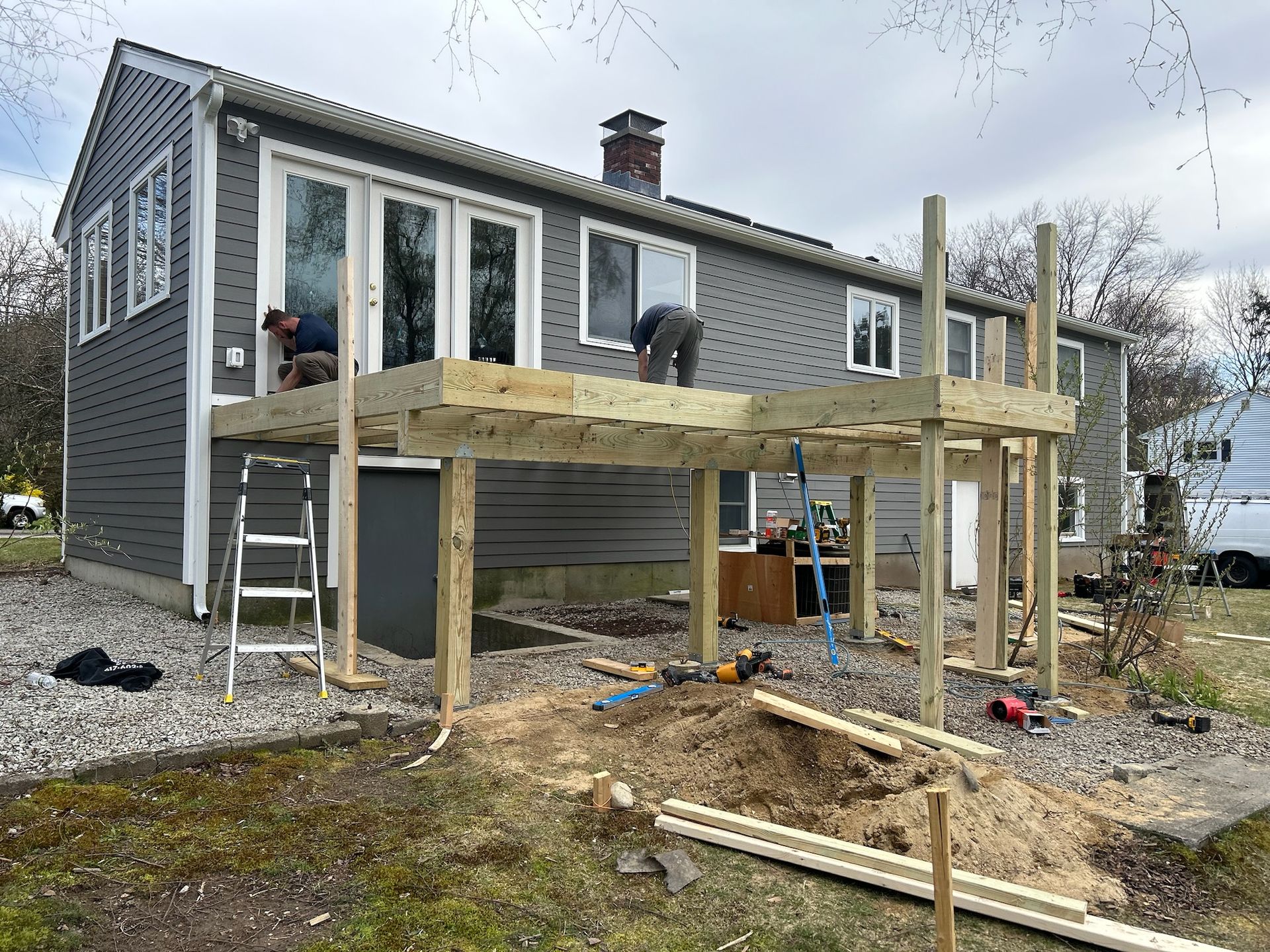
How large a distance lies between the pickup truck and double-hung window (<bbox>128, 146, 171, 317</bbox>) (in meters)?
12.6

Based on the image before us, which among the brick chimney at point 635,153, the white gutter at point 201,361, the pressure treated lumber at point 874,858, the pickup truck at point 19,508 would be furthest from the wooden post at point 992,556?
the pickup truck at point 19,508

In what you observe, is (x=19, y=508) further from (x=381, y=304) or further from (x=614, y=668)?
(x=614, y=668)

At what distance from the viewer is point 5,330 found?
1633 centimetres

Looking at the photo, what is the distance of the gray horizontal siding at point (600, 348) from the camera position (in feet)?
25.5

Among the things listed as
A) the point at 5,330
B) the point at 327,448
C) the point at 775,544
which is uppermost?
→ the point at 5,330

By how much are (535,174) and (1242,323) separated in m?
33.8

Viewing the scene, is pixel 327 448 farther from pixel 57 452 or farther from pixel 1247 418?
pixel 1247 418

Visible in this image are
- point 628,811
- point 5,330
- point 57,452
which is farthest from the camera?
point 5,330

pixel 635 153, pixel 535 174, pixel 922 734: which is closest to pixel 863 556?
pixel 922 734

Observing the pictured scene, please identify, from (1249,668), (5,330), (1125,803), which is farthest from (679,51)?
(5,330)

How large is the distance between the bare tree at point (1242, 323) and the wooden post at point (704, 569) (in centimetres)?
3281

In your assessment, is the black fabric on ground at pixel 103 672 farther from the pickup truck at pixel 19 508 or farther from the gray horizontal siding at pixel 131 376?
the pickup truck at pixel 19 508

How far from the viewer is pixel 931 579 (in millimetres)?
4992

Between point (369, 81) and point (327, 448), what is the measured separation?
5714 millimetres
